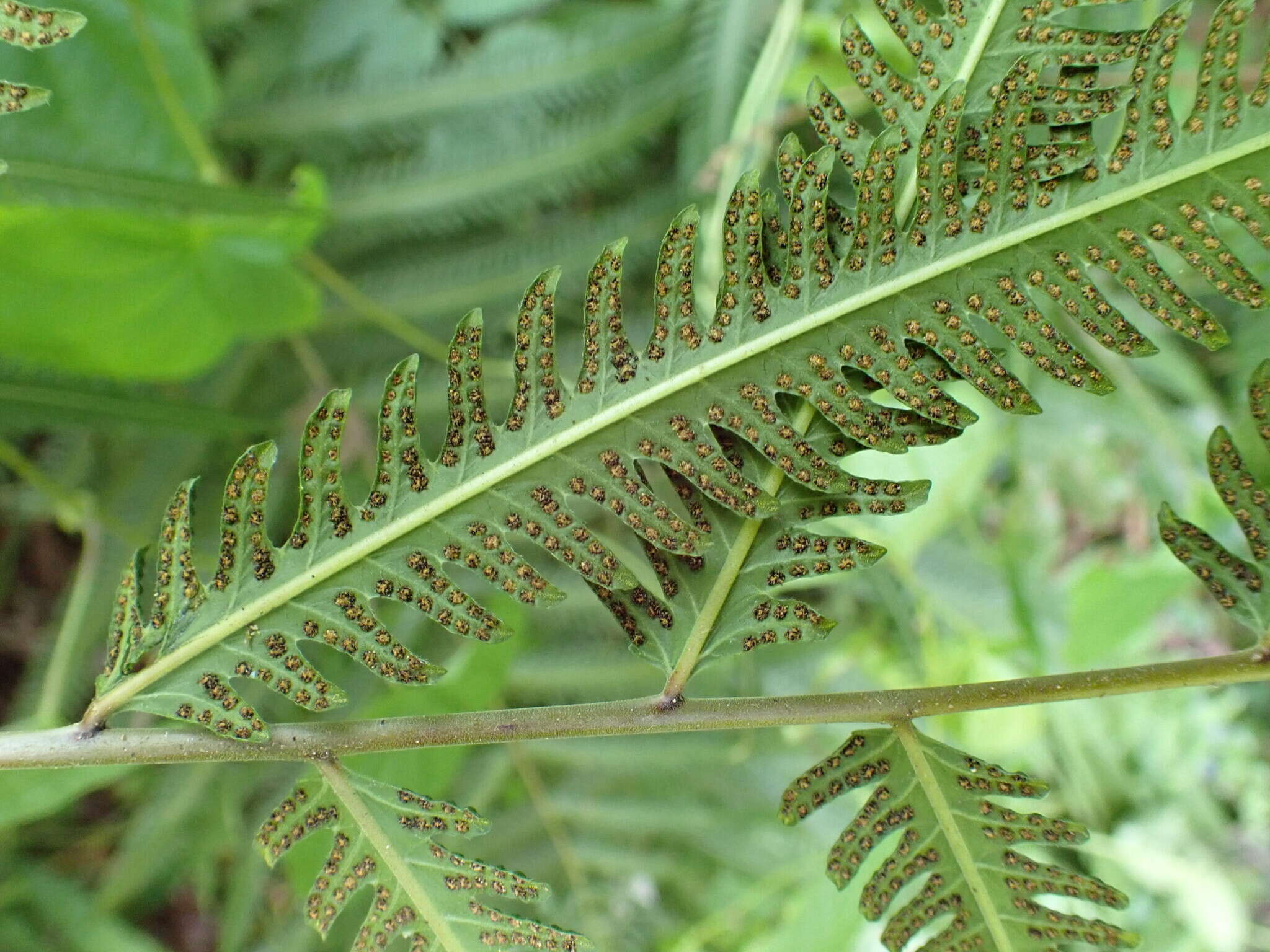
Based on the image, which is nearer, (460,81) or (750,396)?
(750,396)

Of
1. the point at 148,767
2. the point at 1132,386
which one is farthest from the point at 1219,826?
the point at 148,767

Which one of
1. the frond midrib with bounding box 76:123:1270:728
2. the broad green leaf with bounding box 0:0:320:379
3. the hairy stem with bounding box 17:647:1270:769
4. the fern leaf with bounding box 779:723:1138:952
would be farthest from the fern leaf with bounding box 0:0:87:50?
the fern leaf with bounding box 779:723:1138:952

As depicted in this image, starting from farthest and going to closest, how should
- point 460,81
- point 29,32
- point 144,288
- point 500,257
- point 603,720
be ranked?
point 500,257
point 460,81
point 144,288
point 603,720
point 29,32

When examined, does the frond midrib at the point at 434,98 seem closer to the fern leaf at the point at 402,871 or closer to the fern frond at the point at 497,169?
the fern frond at the point at 497,169

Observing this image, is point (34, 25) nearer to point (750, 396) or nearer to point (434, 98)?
point (750, 396)

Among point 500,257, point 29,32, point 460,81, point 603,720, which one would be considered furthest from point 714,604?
point 460,81
